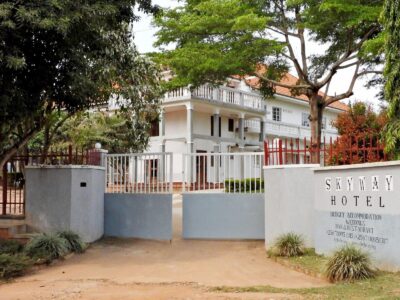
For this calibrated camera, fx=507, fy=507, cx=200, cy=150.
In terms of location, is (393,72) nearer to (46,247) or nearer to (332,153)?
(332,153)

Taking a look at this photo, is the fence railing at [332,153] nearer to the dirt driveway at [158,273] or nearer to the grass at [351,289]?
the dirt driveway at [158,273]

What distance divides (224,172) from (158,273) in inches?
151

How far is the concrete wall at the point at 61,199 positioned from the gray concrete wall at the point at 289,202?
170 inches

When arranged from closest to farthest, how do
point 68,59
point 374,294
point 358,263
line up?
point 374,294, point 358,263, point 68,59

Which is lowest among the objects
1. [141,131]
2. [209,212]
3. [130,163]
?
[209,212]

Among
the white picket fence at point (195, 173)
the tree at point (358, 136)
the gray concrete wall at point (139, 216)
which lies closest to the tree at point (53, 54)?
the white picket fence at point (195, 173)

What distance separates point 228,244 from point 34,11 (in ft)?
22.3

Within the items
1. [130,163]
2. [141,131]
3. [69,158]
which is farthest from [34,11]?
[141,131]

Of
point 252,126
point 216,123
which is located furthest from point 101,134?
point 252,126

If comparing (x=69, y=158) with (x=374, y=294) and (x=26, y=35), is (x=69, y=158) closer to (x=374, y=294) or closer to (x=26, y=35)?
(x=26, y=35)

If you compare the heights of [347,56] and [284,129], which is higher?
[347,56]

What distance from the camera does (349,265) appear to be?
7.98 m

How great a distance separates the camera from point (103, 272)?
9469 millimetres

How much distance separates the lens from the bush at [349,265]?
26.0ft
